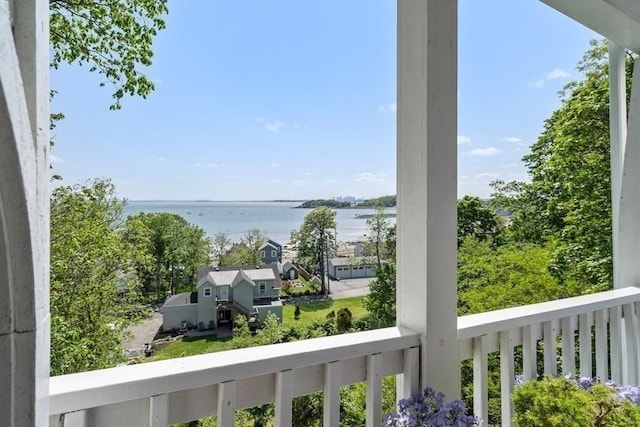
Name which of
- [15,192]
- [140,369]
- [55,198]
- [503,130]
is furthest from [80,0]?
[503,130]

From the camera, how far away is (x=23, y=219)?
1.58 feet

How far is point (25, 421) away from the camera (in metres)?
0.50

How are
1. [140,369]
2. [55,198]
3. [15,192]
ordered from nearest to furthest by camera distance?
[15,192], [140,369], [55,198]

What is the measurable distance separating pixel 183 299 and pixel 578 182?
3292 millimetres

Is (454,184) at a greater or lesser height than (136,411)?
greater

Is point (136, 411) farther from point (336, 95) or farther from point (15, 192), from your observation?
point (336, 95)

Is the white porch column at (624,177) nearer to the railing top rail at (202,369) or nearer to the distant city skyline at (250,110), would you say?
the distant city skyline at (250,110)

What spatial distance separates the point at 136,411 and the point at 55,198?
0.53 m

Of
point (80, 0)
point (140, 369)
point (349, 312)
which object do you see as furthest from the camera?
point (349, 312)

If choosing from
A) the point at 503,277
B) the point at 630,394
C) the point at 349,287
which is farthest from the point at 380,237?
the point at 503,277

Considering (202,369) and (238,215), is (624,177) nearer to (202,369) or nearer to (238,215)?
(238,215)

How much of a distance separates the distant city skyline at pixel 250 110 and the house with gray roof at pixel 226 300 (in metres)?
→ 0.22

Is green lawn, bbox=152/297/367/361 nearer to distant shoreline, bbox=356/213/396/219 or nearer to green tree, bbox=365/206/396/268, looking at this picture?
green tree, bbox=365/206/396/268

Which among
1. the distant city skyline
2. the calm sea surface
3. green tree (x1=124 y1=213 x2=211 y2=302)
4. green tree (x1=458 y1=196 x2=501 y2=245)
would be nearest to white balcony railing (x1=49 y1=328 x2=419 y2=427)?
green tree (x1=124 y1=213 x2=211 y2=302)
